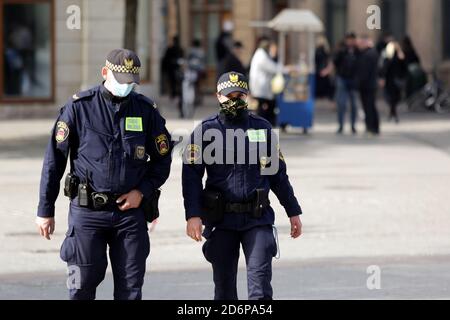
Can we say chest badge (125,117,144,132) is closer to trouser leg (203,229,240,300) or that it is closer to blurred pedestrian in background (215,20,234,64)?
trouser leg (203,229,240,300)

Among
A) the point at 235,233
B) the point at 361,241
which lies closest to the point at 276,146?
the point at 235,233

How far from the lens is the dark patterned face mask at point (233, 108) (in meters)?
8.59

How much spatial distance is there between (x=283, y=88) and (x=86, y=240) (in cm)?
1814

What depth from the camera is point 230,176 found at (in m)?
8.56

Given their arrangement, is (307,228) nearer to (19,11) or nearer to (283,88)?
(283,88)

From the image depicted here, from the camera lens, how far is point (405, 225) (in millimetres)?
14188

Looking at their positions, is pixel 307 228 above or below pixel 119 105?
below

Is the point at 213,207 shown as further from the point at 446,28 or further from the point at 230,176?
the point at 446,28

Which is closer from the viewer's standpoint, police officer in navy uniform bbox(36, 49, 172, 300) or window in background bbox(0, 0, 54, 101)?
police officer in navy uniform bbox(36, 49, 172, 300)

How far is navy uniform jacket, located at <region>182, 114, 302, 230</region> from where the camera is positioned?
8.55 meters

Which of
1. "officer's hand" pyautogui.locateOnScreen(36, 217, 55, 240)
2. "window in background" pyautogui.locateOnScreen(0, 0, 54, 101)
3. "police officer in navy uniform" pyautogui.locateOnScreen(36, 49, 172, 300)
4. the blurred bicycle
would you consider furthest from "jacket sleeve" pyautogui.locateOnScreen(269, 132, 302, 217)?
"window in background" pyautogui.locateOnScreen(0, 0, 54, 101)

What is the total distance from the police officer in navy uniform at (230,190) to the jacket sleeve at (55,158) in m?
0.76

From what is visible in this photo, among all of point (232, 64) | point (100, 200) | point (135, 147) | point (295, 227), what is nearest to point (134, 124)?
point (135, 147)

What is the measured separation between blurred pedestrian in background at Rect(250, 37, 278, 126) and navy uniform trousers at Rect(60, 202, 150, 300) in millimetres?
16261
